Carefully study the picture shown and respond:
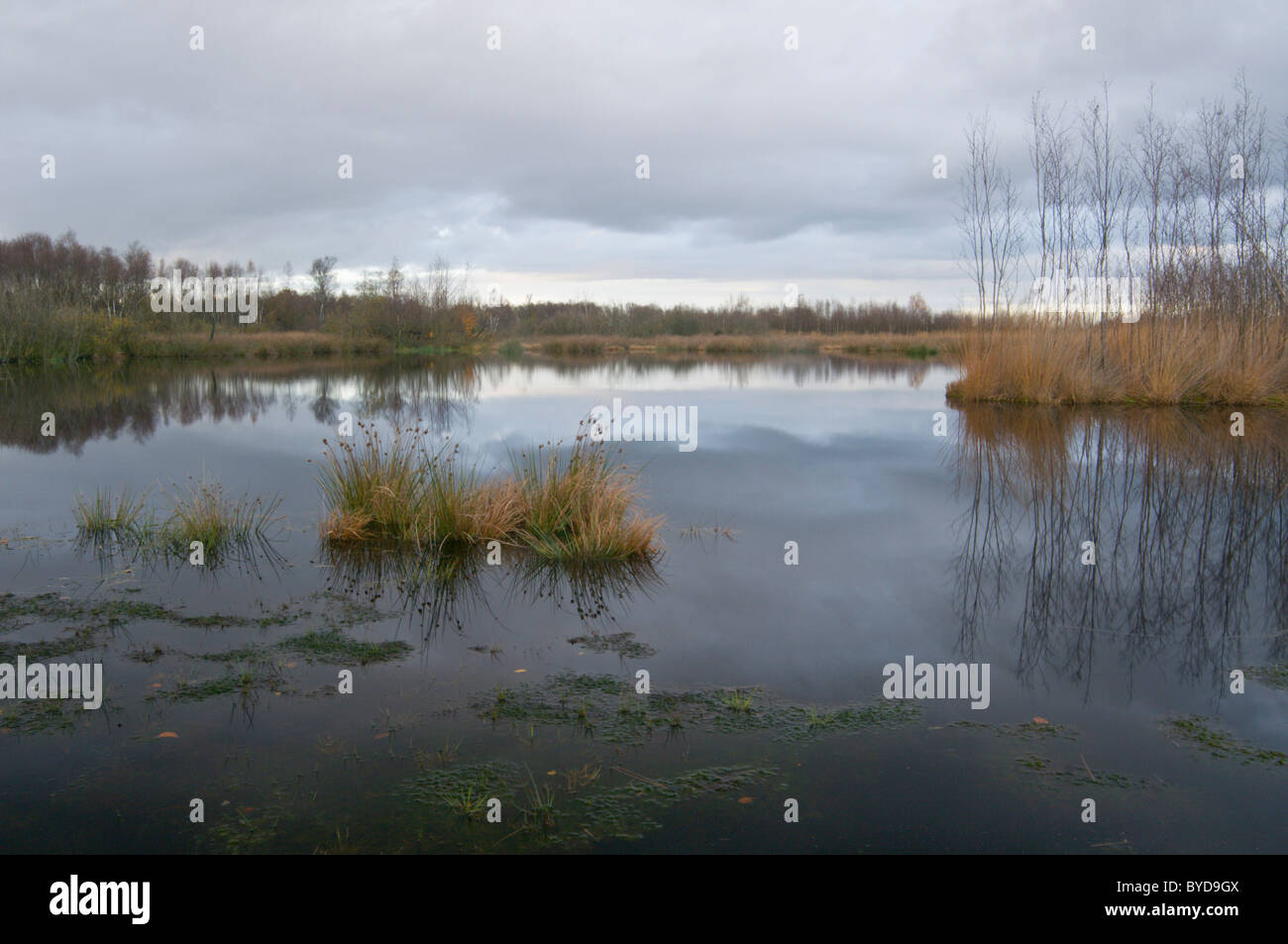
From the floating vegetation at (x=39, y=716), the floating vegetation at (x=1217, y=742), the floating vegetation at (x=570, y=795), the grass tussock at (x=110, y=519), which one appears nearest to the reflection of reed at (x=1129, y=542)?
the floating vegetation at (x=1217, y=742)

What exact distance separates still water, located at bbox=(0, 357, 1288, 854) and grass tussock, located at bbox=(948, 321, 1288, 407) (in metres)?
6.78

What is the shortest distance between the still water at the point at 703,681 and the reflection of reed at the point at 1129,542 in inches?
1.6

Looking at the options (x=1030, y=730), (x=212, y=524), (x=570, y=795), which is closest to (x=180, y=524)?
(x=212, y=524)

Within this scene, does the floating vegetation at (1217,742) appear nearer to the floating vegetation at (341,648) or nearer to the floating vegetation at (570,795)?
the floating vegetation at (570,795)

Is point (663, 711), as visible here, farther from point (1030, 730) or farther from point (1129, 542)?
point (1129, 542)

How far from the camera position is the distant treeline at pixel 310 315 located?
3319 centimetres

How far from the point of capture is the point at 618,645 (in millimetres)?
5086

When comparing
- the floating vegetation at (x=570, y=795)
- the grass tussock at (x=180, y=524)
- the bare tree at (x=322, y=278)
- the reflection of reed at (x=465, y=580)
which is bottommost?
the floating vegetation at (x=570, y=795)

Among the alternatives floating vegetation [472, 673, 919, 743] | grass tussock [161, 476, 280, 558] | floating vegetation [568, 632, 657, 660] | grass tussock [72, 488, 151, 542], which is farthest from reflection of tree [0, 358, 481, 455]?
floating vegetation [472, 673, 919, 743]

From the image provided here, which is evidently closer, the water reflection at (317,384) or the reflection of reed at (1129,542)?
the reflection of reed at (1129,542)
